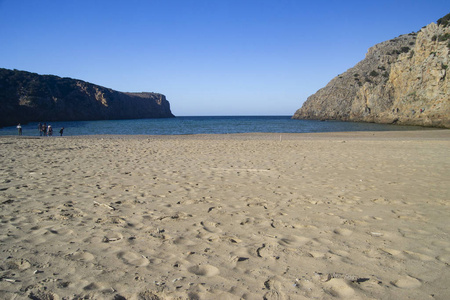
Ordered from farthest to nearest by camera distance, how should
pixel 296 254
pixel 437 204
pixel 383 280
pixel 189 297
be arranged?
pixel 437 204
pixel 296 254
pixel 383 280
pixel 189 297

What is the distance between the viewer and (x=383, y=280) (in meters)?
2.50

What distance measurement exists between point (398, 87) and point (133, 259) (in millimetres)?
62365

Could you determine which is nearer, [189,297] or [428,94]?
[189,297]

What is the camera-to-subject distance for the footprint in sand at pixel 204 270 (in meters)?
2.61

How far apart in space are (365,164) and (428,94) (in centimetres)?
4055

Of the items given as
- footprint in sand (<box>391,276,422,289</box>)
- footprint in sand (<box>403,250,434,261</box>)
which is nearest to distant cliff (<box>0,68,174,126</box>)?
footprint in sand (<box>403,250,434,261</box>)

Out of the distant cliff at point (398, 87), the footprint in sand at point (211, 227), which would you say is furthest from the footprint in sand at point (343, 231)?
the distant cliff at point (398, 87)

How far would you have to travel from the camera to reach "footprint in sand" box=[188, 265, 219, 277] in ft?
8.55

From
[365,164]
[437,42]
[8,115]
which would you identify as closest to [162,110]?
[8,115]

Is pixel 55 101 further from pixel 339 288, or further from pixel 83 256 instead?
pixel 339 288

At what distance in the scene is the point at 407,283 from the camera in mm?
2441

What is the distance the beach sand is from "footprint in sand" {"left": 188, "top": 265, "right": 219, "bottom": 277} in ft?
0.06

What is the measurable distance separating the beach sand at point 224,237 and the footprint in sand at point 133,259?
1cm

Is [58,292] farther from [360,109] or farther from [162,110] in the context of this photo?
[162,110]
